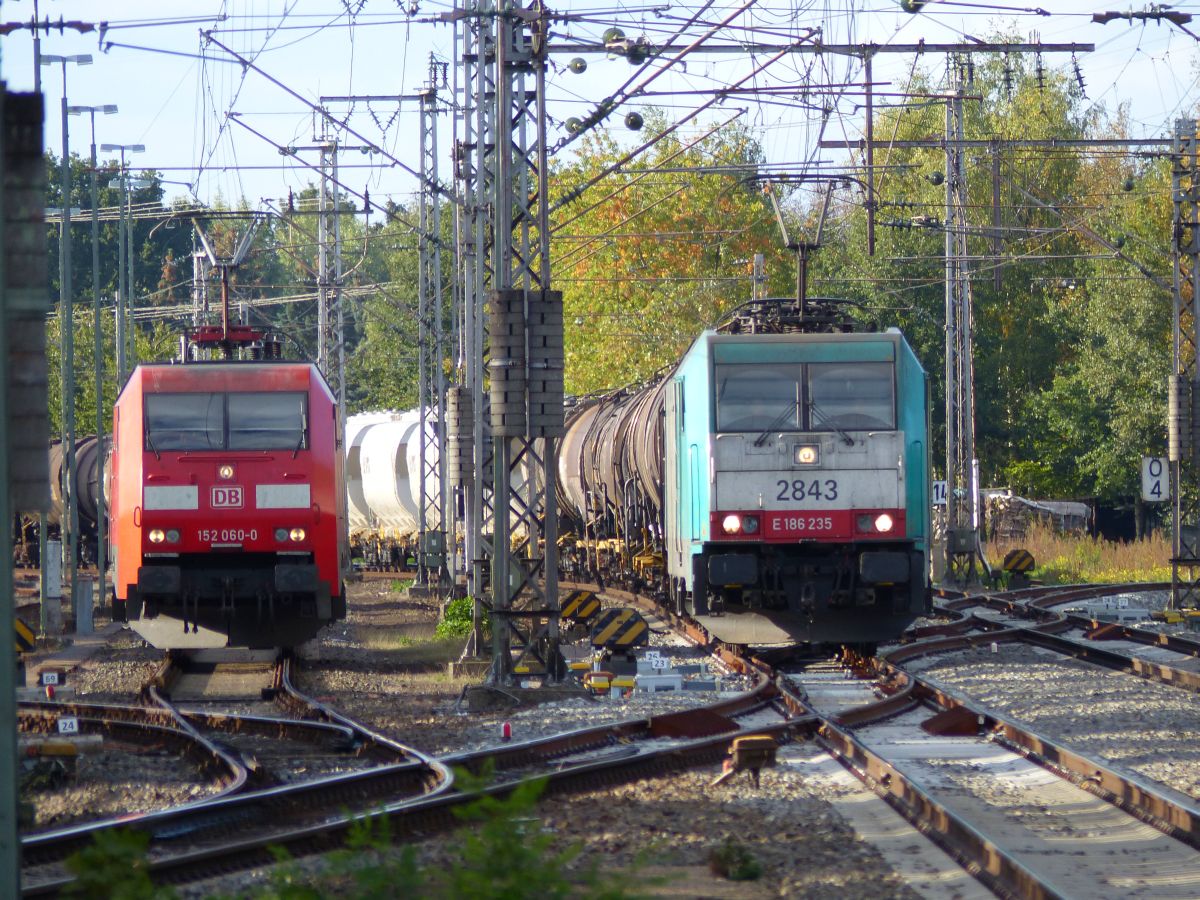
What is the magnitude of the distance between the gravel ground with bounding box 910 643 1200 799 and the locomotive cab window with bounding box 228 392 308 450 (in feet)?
21.8

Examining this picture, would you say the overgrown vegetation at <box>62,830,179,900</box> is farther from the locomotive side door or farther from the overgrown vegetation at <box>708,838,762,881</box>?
the locomotive side door

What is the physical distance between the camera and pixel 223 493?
16.9 m

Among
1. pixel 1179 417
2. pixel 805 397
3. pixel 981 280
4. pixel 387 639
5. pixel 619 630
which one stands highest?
pixel 981 280

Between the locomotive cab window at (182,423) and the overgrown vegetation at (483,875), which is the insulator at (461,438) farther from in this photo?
the overgrown vegetation at (483,875)

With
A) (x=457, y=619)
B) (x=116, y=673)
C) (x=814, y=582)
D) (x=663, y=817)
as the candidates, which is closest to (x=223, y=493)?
(x=116, y=673)

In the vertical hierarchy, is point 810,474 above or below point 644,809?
above

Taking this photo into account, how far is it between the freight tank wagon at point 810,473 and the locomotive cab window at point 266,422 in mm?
3986

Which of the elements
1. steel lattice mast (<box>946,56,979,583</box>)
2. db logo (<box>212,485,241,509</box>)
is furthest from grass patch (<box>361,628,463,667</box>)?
steel lattice mast (<box>946,56,979,583</box>)

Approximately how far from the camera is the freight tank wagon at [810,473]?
16.1 meters

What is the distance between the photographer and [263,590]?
17.1m

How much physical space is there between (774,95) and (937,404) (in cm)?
3886

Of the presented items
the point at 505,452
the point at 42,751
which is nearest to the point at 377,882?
the point at 42,751

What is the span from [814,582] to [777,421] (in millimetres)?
1531

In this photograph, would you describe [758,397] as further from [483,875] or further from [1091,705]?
[483,875]
